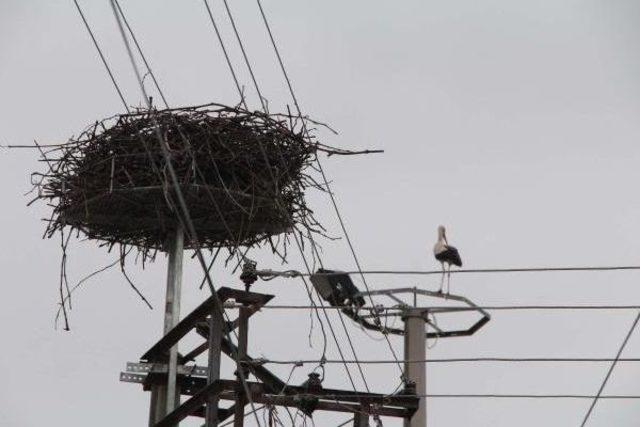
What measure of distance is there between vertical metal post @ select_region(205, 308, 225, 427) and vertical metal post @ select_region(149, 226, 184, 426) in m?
0.64

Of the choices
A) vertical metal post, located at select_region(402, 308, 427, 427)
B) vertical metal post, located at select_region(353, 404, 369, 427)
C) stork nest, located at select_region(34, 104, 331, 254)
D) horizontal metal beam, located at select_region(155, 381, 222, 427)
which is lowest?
horizontal metal beam, located at select_region(155, 381, 222, 427)

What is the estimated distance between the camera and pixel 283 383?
31.9 ft

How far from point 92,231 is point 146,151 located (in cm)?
93

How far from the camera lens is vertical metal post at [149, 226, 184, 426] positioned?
10523 mm

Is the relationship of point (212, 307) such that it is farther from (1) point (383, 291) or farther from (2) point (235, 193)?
(2) point (235, 193)

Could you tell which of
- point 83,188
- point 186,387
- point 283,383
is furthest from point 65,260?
point 283,383

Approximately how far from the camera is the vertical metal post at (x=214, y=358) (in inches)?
370

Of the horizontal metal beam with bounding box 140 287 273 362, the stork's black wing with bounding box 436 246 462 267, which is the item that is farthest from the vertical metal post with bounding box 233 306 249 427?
the stork's black wing with bounding box 436 246 462 267

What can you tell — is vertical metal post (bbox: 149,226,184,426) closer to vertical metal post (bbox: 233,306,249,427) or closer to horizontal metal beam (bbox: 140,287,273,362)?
horizontal metal beam (bbox: 140,287,273,362)

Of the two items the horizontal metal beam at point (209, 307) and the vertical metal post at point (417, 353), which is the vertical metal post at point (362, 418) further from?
the horizontal metal beam at point (209, 307)

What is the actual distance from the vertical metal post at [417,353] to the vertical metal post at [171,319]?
4.77 feet

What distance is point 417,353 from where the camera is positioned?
32.0 ft

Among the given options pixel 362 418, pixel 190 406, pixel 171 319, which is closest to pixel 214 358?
pixel 190 406

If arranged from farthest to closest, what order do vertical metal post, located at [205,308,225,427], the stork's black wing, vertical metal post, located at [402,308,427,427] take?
1. the stork's black wing
2. vertical metal post, located at [402,308,427,427]
3. vertical metal post, located at [205,308,225,427]
